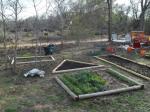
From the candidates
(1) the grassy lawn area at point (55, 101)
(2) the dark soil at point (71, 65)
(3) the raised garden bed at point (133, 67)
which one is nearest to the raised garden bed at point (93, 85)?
(1) the grassy lawn area at point (55, 101)

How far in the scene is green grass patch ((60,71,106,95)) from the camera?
596cm

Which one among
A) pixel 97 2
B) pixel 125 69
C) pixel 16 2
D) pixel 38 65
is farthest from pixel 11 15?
pixel 97 2

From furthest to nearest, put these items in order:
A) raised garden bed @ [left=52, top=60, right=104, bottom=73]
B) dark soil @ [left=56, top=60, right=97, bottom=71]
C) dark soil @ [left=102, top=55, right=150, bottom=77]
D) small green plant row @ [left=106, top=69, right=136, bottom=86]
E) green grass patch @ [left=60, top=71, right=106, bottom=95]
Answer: dark soil @ [left=56, top=60, right=97, bottom=71], raised garden bed @ [left=52, top=60, right=104, bottom=73], dark soil @ [left=102, top=55, right=150, bottom=77], small green plant row @ [left=106, top=69, right=136, bottom=86], green grass patch @ [left=60, top=71, right=106, bottom=95]

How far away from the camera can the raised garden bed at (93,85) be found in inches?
228

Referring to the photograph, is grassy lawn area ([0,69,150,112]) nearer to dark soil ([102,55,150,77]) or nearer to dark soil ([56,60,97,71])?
dark soil ([102,55,150,77])

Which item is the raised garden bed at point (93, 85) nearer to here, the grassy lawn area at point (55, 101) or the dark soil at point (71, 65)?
the grassy lawn area at point (55, 101)

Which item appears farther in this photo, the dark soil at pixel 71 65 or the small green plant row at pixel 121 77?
the dark soil at pixel 71 65

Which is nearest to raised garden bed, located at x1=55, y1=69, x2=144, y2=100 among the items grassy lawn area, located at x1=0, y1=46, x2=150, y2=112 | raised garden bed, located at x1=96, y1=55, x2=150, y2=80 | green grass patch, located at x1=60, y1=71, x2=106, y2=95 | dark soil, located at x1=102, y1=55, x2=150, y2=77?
green grass patch, located at x1=60, y1=71, x2=106, y2=95

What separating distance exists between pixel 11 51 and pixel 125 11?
51.3 ft

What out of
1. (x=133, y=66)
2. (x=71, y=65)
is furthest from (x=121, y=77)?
(x=71, y=65)

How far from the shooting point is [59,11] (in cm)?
1511

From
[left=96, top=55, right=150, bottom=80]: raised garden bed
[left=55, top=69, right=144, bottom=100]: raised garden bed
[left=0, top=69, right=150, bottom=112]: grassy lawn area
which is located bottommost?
[left=0, top=69, right=150, bottom=112]: grassy lawn area

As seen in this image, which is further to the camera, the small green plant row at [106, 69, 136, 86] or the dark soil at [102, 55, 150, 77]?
the dark soil at [102, 55, 150, 77]

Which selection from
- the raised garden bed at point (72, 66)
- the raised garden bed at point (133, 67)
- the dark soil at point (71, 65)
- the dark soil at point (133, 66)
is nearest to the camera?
the raised garden bed at point (133, 67)
